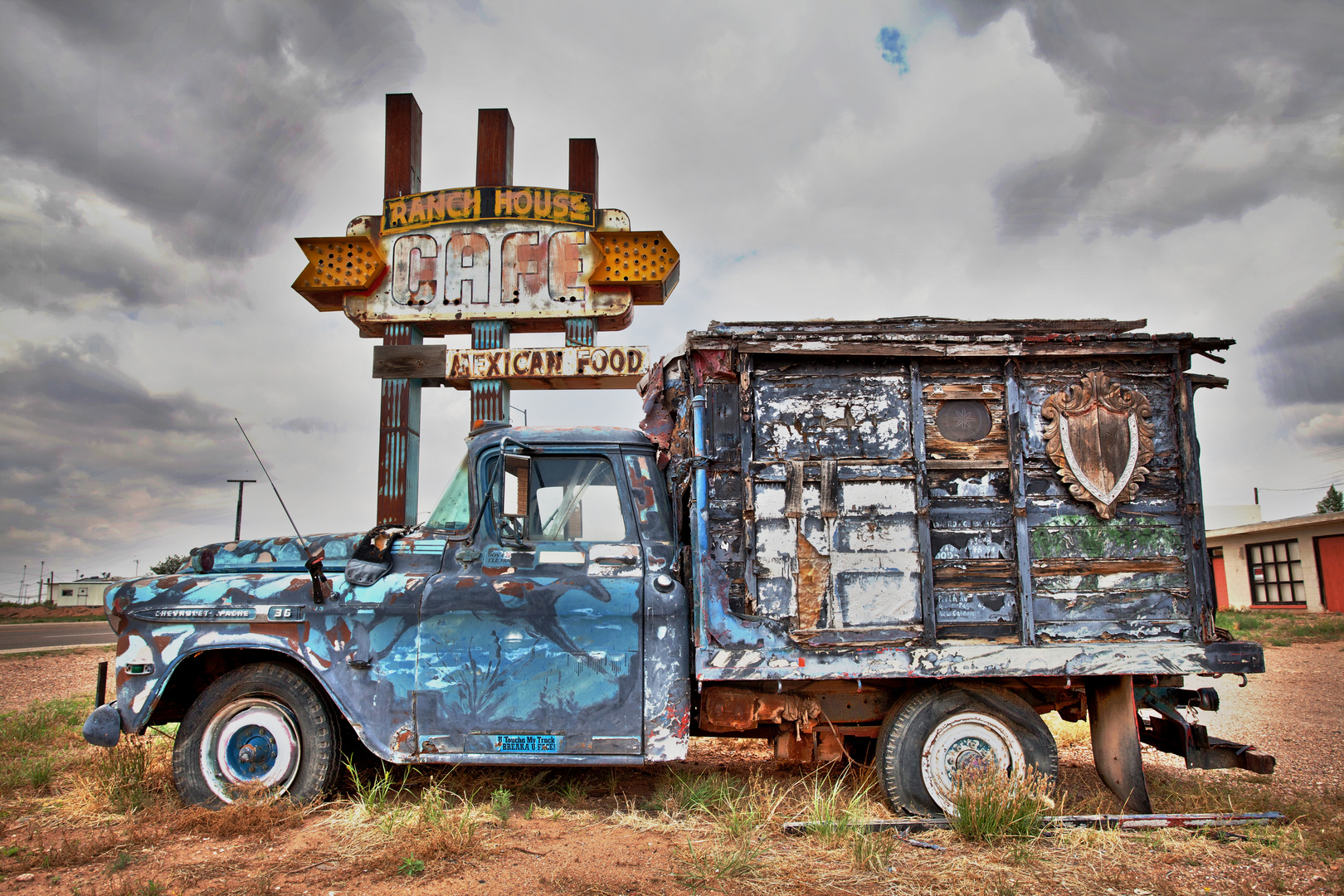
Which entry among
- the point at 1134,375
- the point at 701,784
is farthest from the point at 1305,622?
the point at 701,784

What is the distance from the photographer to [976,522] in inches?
168

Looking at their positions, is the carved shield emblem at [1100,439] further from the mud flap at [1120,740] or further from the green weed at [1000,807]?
the green weed at [1000,807]

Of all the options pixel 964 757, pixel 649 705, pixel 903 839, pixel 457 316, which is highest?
pixel 457 316

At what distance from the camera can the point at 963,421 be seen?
4398 millimetres

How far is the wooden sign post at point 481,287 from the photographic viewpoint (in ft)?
30.7

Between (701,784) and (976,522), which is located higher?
(976,522)

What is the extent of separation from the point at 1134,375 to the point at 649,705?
3355mm

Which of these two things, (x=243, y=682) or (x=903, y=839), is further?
(x=243, y=682)

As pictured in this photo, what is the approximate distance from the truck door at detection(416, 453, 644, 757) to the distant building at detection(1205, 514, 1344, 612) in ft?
64.9

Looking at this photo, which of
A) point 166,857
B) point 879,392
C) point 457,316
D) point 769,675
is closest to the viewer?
point 166,857

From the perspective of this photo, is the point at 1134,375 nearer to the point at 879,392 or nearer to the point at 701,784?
the point at 879,392

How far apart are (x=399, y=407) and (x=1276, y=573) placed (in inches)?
1002

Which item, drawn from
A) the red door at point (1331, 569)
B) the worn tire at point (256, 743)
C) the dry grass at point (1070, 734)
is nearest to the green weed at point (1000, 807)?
the dry grass at point (1070, 734)

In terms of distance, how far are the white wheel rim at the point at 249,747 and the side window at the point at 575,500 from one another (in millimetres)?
1810
